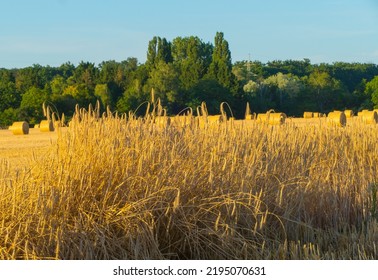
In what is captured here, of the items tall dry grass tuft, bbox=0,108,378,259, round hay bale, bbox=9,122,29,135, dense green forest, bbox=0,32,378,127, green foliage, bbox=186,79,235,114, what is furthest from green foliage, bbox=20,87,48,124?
tall dry grass tuft, bbox=0,108,378,259

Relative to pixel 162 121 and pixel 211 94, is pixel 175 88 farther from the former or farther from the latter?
pixel 162 121

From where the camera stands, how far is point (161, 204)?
4.72m

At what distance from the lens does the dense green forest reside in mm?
46875

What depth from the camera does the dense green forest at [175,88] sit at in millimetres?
46875

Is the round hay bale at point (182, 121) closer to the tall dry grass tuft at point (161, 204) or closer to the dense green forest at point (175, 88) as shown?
the tall dry grass tuft at point (161, 204)

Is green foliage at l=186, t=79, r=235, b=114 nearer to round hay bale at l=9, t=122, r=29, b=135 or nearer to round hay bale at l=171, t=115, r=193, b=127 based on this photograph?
round hay bale at l=9, t=122, r=29, b=135

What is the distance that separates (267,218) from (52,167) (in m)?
1.78

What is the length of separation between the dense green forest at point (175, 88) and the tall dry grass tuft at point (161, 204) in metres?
37.9

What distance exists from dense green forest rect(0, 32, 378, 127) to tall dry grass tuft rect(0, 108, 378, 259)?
37928mm

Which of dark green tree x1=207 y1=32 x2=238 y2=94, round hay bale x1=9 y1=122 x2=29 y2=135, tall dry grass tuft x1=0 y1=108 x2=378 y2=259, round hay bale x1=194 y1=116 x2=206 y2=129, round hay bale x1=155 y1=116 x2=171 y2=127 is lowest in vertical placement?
round hay bale x1=9 y1=122 x2=29 y2=135

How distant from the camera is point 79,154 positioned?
4.97 m

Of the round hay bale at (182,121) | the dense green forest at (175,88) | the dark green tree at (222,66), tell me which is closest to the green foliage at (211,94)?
the dense green forest at (175,88)

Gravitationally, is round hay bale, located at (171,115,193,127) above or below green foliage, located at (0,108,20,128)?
above

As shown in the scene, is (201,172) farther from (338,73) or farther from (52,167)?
(338,73)
